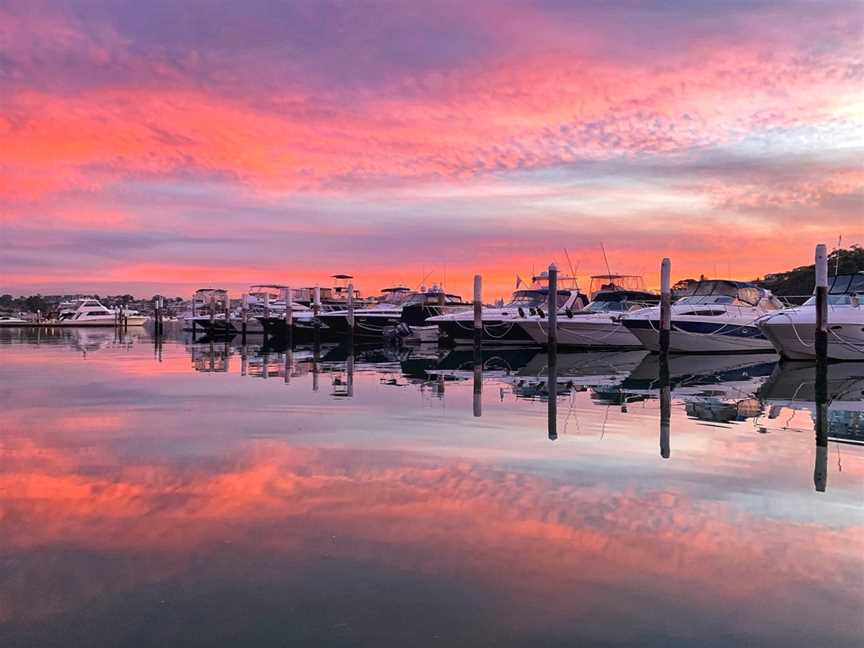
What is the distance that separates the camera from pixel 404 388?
17.8 metres

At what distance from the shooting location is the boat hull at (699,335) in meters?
30.2

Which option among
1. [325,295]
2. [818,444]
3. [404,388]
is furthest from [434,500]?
[325,295]

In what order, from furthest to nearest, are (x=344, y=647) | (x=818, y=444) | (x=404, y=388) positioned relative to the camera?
1. (x=404, y=388)
2. (x=818, y=444)
3. (x=344, y=647)

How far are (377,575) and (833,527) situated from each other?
11.5 feet

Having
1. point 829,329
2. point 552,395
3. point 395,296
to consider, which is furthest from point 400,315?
point 552,395

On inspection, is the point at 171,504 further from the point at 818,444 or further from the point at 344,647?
the point at 818,444

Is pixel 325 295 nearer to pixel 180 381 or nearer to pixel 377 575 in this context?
pixel 180 381

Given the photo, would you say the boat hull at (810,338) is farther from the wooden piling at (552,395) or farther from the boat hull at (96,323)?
the boat hull at (96,323)

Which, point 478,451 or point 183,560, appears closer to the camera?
point 183,560

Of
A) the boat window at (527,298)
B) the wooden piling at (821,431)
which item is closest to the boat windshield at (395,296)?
the boat window at (527,298)

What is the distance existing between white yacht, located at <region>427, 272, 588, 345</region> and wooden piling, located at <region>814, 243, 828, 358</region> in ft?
36.6

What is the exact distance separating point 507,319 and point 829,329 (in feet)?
43.8

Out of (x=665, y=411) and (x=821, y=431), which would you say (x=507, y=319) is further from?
(x=821, y=431)

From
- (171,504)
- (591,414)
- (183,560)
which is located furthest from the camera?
(591,414)
